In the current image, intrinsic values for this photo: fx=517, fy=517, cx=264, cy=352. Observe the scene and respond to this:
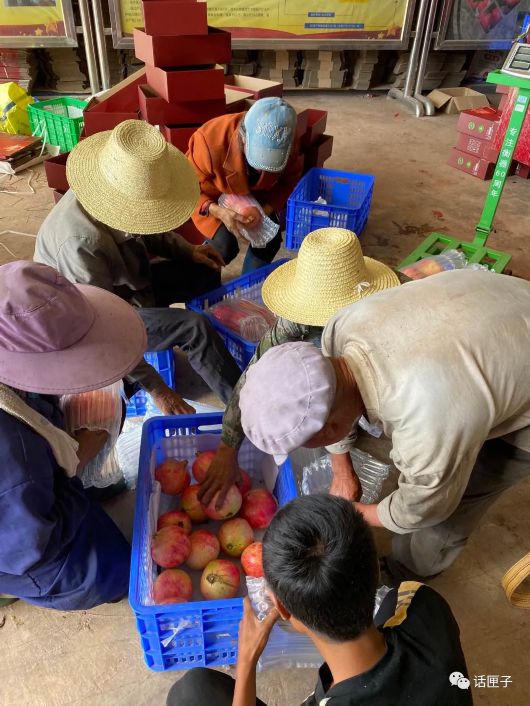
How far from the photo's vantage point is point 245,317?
8.84 feet

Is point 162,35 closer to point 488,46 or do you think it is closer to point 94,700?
point 94,700

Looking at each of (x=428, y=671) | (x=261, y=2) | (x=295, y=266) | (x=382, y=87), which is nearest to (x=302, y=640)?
(x=428, y=671)

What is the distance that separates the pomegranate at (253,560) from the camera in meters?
1.74

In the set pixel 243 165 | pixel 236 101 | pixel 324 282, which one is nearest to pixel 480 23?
pixel 236 101

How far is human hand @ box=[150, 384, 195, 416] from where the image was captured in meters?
2.14

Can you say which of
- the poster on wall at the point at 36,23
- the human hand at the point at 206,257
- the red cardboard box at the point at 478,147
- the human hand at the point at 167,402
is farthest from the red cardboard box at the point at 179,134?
the poster on wall at the point at 36,23

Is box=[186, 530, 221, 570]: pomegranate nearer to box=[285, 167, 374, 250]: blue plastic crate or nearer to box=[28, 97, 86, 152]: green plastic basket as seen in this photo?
box=[285, 167, 374, 250]: blue plastic crate

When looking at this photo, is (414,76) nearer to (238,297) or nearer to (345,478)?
(238,297)

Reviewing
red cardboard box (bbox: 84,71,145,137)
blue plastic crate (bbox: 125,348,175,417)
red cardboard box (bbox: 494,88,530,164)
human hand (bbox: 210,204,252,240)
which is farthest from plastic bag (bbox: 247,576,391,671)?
red cardboard box (bbox: 494,88,530,164)

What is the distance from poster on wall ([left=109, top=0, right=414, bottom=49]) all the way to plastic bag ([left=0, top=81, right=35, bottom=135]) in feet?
4.50

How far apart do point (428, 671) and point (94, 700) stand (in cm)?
120

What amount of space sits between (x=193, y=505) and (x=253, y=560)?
32 cm

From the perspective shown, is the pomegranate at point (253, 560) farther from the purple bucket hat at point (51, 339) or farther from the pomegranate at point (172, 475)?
the purple bucket hat at point (51, 339)

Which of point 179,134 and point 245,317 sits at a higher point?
point 179,134
